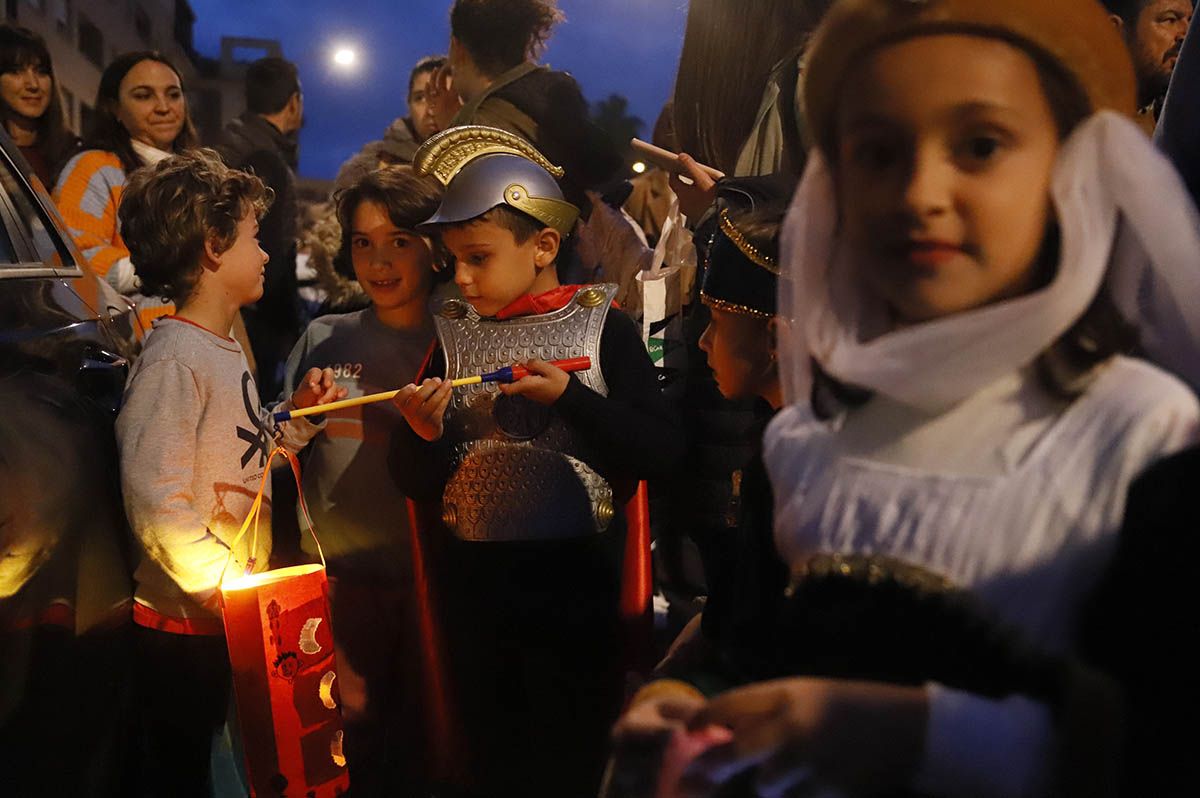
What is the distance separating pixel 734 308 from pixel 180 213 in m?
1.08

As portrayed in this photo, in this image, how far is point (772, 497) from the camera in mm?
1011

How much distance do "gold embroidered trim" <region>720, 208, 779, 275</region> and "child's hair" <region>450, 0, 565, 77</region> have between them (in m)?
0.73

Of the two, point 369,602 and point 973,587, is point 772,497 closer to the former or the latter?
point 973,587

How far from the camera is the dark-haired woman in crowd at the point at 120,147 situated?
2039mm

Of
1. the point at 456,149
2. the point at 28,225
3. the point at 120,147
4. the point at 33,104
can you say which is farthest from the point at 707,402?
the point at 33,104

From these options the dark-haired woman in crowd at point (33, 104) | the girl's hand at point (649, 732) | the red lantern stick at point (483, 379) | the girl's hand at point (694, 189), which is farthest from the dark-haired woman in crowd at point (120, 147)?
the girl's hand at point (649, 732)

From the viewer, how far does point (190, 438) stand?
5.72 feet

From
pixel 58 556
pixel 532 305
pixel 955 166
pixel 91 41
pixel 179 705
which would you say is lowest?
pixel 179 705

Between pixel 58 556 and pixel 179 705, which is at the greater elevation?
pixel 58 556

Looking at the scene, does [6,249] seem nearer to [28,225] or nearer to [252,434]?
[28,225]

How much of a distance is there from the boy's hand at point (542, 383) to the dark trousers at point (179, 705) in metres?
0.82

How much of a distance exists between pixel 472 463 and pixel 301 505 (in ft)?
1.29

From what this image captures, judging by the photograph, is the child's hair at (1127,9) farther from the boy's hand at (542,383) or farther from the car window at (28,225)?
the car window at (28,225)

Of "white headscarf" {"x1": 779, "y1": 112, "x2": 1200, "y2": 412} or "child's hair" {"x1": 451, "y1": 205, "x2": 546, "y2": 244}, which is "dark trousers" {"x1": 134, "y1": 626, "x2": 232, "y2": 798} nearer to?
"child's hair" {"x1": 451, "y1": 205, "x2": 546, "y2": 244}
